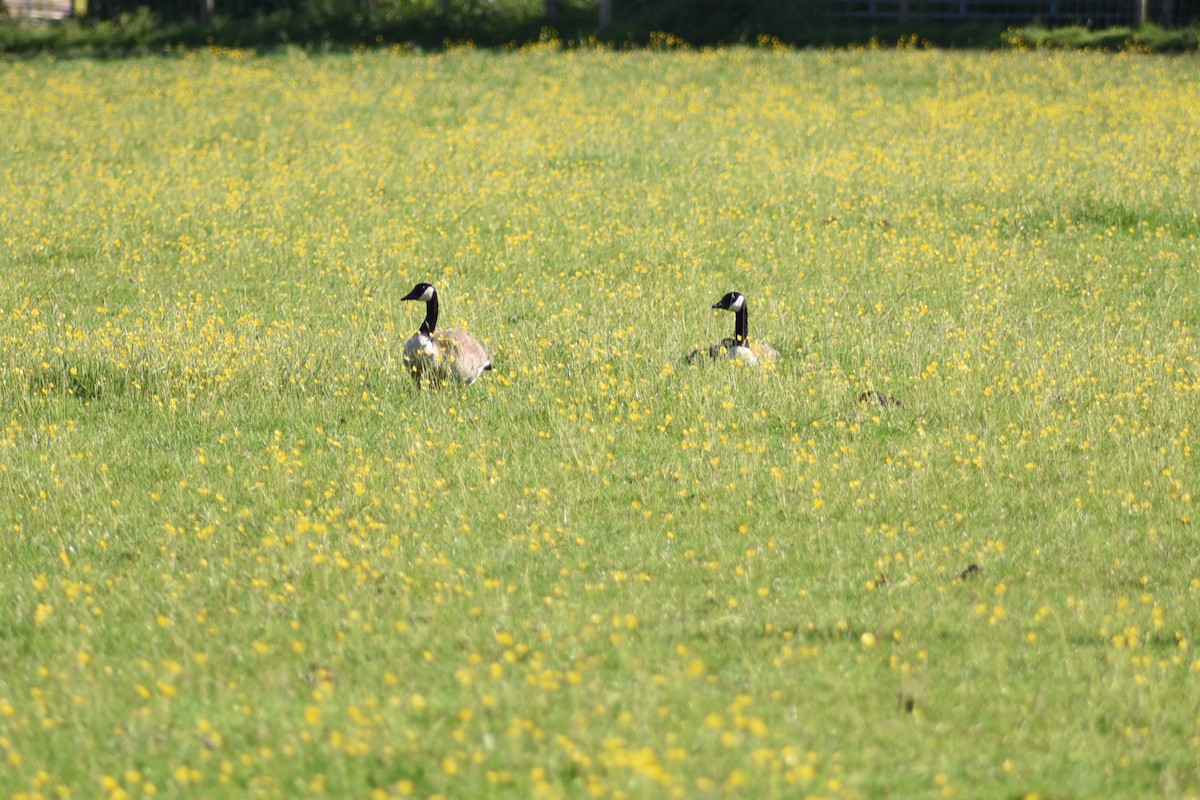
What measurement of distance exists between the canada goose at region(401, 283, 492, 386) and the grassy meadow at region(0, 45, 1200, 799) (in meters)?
0.17

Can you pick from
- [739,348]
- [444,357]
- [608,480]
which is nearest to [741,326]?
[739,348]

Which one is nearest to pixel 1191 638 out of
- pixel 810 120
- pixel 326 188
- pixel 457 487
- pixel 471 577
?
pixel 471 577

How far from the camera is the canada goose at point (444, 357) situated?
11.3 m

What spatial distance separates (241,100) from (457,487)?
22002 mm

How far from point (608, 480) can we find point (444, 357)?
8.78 ft

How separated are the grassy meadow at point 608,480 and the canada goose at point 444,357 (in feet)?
0.56

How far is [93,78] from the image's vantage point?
3253 centimetres

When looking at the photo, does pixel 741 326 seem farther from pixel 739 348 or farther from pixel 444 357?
pixel 444 357

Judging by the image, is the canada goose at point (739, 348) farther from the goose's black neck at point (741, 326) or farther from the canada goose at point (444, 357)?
the canada goose at point (444, 357)

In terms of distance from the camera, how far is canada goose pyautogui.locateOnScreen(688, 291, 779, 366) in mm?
11625

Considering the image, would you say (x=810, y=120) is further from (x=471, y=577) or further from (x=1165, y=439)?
(x=471, y=577)

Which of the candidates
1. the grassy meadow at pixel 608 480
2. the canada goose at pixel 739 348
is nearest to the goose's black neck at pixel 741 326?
the canada goose at pixel 739 348

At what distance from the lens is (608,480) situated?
362 inches

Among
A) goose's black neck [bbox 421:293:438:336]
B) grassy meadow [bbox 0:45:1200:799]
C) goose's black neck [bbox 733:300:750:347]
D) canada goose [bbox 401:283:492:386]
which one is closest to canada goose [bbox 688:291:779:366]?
goose's black neck [bbox 733:300:750:347]
